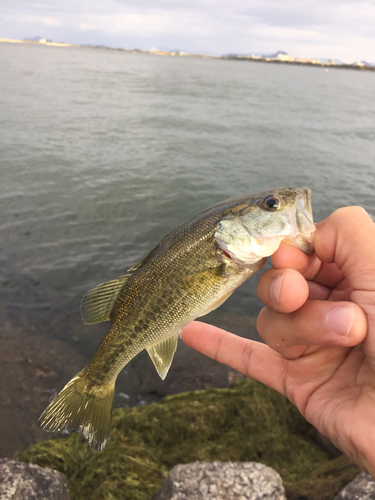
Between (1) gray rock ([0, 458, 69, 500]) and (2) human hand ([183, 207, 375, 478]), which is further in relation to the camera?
(1) gray rock ([0, 458, 69, 500])

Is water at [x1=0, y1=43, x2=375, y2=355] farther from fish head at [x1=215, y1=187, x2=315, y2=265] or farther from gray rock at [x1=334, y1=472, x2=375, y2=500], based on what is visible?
fish head at [x1=215, y1=187, x2=315, y2=265]

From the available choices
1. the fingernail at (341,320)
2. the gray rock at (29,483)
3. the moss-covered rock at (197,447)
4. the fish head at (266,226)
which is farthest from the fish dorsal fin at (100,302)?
the moss-covered rock at (197,447)

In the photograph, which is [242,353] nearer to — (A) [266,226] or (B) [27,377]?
(A) [266,226]

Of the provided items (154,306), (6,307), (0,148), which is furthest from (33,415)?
(0,148)

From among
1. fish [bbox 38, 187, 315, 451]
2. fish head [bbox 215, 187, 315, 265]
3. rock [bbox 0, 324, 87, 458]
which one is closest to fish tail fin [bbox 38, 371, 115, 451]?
fish [bbox 38, 187, 315, 451]

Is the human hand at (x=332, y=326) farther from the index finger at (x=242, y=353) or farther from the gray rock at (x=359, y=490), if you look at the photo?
the gray rock at (x=359, y=490)

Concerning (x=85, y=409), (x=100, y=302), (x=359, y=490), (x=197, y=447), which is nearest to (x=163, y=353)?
(x=100, y=302)

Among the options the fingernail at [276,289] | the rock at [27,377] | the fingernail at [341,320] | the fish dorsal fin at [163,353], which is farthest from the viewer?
the rock at [27,377]
